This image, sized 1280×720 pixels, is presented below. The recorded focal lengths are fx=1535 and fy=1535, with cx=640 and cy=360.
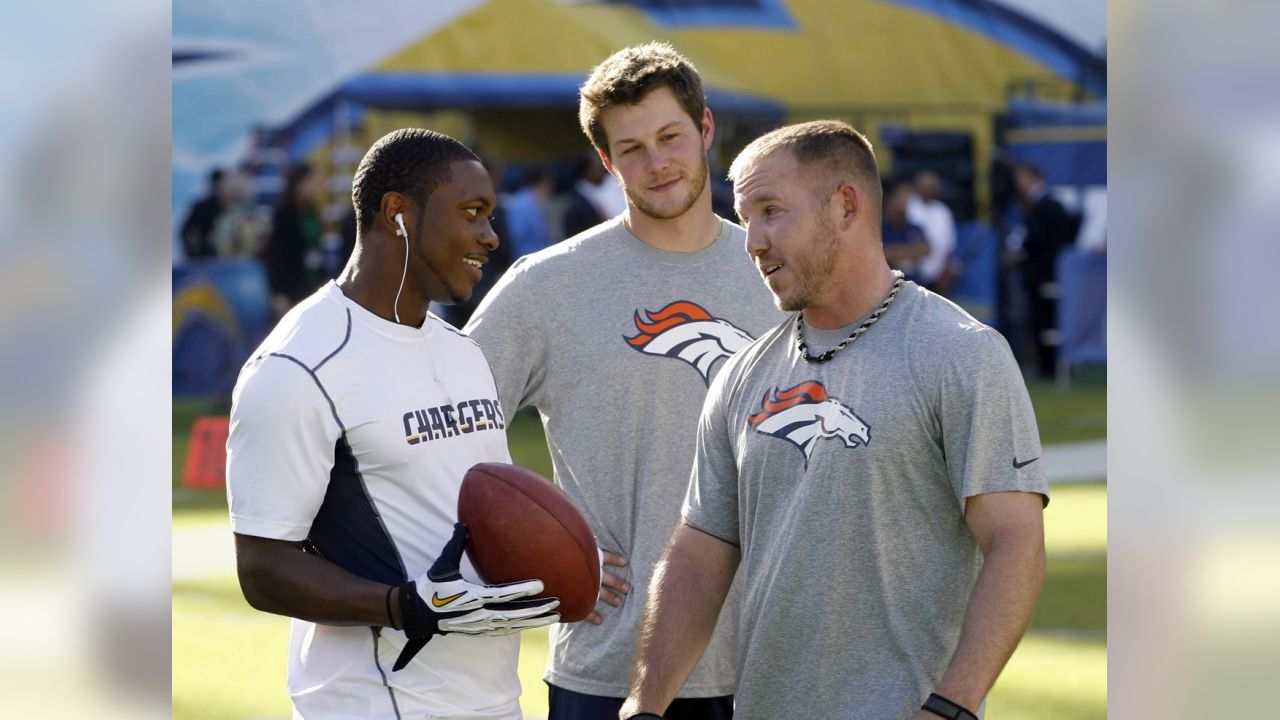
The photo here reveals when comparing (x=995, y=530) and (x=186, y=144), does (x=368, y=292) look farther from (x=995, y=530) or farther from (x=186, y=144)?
(x=186, y=144)

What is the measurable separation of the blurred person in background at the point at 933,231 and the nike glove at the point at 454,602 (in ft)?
46.4

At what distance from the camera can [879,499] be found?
2.99m

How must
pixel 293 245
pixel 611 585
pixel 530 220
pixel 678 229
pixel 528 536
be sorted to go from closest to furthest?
pixel 528 536, pixel 611 585, pixel 678 229, pixel 293 245, pixel 530 220

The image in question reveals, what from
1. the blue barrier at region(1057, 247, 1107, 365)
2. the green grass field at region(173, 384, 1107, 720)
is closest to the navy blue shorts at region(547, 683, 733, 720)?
the green grass field at region(173, 384, 1107, 720)

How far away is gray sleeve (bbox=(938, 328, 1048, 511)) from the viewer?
287 centimetres

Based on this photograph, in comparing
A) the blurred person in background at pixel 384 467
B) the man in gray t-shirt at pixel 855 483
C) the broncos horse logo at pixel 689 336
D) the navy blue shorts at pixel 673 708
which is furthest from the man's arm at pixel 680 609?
the broncos horse logo at pixel 689 336

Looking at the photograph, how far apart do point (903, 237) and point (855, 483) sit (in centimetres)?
1423

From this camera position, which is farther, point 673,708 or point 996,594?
point 673,708

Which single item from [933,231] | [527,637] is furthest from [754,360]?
[933,231]

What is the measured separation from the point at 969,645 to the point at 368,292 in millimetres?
1404

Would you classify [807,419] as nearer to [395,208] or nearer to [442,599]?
[442,599]

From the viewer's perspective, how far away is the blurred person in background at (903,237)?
1686cm

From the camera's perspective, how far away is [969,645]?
9.30 ft
